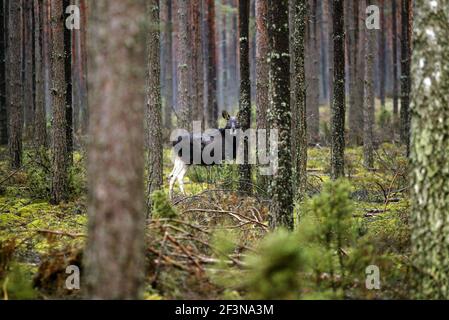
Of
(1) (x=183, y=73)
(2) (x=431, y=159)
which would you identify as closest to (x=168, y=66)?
(1) (x=183, y=73)

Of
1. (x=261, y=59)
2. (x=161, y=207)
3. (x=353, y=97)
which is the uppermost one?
(x=261, y=59)

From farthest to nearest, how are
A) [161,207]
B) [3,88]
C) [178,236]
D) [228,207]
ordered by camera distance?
1. [3,88]
2. [228,207]
3. [161,207]
4. [178,236]

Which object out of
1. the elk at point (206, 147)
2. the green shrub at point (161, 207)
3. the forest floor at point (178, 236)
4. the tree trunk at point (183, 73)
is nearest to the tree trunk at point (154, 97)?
the forest floor at point (178, 236)

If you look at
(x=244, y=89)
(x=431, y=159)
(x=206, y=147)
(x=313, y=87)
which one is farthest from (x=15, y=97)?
(x=431, y=159)

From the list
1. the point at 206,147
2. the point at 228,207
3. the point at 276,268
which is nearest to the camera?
the point at 276,268

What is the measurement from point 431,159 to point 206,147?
10246 millimetres

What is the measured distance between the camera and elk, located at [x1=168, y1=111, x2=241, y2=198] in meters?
14.8

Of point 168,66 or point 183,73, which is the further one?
point 168,66

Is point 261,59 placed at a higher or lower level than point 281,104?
higher

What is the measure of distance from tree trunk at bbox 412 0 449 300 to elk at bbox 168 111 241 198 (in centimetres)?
890

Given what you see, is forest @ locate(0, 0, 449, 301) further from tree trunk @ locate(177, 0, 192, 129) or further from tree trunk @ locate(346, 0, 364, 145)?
tree trunk @ locate(346, 0, 364, 145)

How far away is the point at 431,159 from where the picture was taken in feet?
18.3

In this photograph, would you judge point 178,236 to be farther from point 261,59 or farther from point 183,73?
point 183,73

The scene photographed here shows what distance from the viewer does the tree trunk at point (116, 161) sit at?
416 centimetres
